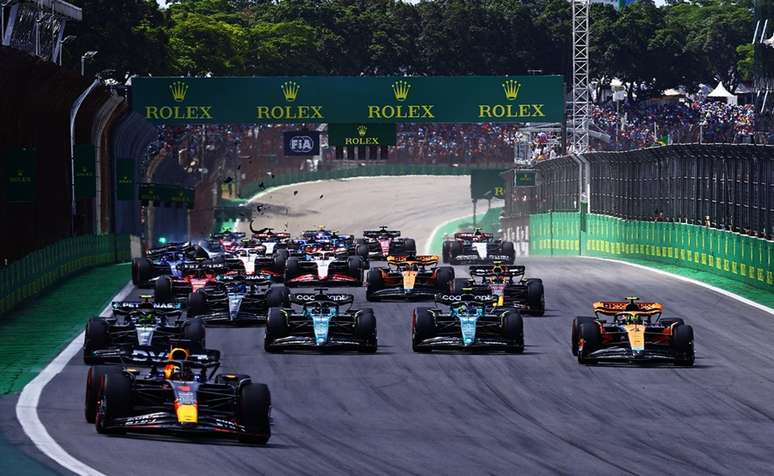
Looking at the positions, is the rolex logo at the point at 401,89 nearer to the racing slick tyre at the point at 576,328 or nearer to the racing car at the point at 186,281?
the racing car at the point at 186,281

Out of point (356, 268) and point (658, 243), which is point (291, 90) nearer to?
point (658, 243)

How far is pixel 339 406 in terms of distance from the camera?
75.5ft

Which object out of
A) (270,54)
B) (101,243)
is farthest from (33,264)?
(270,54)

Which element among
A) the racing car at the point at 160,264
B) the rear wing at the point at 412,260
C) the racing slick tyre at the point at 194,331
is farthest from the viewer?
the racing car at the point at 160,264

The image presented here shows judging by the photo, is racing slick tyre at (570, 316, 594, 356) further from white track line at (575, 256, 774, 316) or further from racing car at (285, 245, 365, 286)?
racing car at (285, 245, 365, 286)

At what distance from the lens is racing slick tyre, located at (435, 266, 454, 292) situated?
3772 cm

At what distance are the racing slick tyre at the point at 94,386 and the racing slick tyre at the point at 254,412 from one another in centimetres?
135

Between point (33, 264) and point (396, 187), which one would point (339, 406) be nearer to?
point (33, 264)

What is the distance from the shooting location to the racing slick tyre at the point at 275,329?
2859 cm

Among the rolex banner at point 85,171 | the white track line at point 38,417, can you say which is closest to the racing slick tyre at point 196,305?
the white track line at point 38,417

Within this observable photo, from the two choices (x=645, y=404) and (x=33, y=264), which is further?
(x=33, y=264)

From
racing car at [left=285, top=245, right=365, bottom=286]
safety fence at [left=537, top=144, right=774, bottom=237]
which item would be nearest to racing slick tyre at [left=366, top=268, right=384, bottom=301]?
racing car at [left=285, top=245, right=365, bottom=286]

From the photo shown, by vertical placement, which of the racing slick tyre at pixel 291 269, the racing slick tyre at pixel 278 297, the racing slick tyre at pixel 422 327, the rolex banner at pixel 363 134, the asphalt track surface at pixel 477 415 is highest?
the rolex banner at pixel 363 134

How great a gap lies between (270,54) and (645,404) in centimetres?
11696
